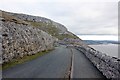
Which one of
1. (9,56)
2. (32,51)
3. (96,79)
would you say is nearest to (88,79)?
(96,79)

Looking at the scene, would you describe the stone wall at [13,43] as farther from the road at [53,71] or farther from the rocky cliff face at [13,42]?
the road at [53,71]

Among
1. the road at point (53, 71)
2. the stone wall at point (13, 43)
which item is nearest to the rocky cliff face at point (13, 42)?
the stone wall at point (13, 43)

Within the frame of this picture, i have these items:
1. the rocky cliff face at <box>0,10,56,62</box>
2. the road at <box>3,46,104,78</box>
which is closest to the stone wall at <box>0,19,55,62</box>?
the rocky cliff face at <box>0,10,56,62</box>

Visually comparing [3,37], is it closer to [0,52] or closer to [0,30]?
[0,30]

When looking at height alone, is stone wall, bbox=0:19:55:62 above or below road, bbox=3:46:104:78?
above

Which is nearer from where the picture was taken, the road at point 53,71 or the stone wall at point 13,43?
the road at point 53,71

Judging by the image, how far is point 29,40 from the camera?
140 ft

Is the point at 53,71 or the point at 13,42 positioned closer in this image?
the point at 53,71

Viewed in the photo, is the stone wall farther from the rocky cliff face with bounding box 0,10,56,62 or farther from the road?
the road

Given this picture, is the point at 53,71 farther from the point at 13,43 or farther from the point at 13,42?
the point at 13,42

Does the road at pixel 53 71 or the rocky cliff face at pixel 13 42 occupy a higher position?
the rocky cliff face at pixel 13 42

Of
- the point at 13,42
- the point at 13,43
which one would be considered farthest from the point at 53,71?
the point at 13,42

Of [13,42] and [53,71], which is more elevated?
[13,42]

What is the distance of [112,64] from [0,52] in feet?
54.1
